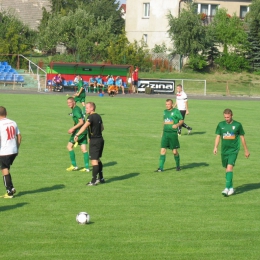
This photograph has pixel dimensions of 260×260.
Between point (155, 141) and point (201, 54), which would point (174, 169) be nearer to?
point (155, 141)

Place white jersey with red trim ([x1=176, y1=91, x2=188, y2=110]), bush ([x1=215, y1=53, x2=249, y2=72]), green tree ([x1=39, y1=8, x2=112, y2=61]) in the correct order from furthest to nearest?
green tree ([x1=39, y1=8, x2=112, y2=61]) < bush ([x1=215, y1=53, x2=249, y2=72]) < white jersey with red trim ([x1=176, y1=91, x2=188, y2=110])

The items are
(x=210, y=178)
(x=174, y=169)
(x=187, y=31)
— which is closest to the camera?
(x=210, y=178)

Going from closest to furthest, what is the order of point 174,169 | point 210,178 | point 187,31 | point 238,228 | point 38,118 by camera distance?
point 238,228 → point 210,178 → point 174,169 → point 38,118 → point 187,31

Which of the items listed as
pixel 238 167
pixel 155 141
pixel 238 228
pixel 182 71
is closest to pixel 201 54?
pixel 182 71

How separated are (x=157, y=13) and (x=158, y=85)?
65.5 feet

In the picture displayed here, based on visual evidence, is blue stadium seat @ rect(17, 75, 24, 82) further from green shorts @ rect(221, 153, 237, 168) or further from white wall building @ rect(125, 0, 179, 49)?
green shorts @ rect(221, 153, 237, 168)

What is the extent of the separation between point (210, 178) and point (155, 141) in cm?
751

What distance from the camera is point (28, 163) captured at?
726 inches

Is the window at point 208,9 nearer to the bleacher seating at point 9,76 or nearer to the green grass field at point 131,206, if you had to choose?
the bleacher seating at point 9,76

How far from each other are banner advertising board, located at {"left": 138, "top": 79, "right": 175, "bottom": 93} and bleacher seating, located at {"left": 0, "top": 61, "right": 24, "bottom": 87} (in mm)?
10996

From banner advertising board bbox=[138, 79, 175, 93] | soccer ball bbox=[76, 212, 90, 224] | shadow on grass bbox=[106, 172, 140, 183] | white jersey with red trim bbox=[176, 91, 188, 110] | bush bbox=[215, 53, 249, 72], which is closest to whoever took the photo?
soccer ball bbox=[76, 212, 90, 224]

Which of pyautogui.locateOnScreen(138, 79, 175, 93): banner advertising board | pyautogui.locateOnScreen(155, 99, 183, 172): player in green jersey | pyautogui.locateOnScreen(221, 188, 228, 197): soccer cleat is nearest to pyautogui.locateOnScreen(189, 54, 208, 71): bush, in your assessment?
pyautogui.locateOnScreen(138, 79, 175, 93): banner advertising board

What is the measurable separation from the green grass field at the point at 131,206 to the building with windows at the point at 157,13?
50462 millimetres

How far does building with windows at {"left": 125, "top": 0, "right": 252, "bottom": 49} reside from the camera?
73625mm
